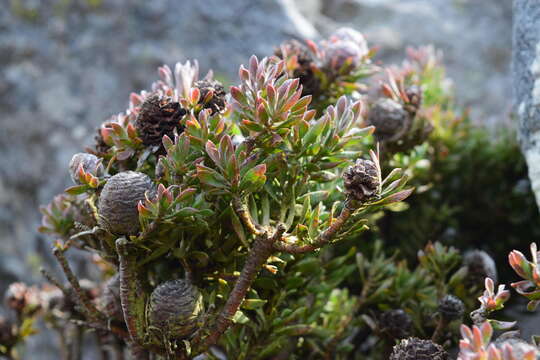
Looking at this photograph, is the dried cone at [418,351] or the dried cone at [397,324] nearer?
the dried cone at [418,351]

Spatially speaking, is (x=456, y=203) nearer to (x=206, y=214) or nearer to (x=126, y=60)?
(x=206, y=214)

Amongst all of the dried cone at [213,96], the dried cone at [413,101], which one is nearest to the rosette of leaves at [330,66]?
the dried cone at [413,101]

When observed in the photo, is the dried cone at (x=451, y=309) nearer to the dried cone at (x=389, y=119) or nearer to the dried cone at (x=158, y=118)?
the dried cone at (x=389, y=119)

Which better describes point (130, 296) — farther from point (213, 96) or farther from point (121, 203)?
point (213, 96)

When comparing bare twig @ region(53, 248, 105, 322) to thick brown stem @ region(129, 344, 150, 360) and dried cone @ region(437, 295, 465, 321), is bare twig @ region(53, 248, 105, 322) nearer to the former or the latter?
thick brown stem @ region(129, 344, 150, 360)

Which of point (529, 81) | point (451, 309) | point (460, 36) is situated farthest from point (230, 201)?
point (460, 36)

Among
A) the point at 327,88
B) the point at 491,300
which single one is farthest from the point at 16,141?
the point at 491,300
